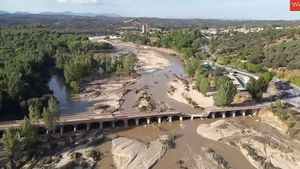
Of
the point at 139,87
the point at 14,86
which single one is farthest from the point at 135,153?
the point at 139,87

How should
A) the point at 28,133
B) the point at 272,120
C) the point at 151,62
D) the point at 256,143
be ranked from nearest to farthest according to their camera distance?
the point at 28,133, the point at 256,143, the point at 272,120, the point at 151,62

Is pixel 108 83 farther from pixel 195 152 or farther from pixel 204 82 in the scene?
pixel 195 152

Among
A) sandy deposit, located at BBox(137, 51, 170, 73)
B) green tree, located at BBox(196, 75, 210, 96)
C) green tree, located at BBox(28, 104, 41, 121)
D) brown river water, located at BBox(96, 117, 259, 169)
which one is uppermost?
sandy deposit, located at BBox(137, 51, 170, 73)

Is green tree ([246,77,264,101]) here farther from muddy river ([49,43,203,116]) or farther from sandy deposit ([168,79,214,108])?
muddy river ([49,43,203,116])

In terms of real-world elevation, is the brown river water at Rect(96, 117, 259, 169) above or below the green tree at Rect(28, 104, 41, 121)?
below

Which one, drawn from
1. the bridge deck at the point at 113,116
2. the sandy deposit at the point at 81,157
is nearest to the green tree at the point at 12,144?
the sandy deposit at the point at 81,157

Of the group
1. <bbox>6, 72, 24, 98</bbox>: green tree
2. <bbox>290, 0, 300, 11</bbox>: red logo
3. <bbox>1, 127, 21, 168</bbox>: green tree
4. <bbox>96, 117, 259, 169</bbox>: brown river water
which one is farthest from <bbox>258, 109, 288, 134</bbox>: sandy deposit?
<bbox>6, 72, 24, 98</bbox>: green tree

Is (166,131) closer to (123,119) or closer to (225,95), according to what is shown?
(123,119)
